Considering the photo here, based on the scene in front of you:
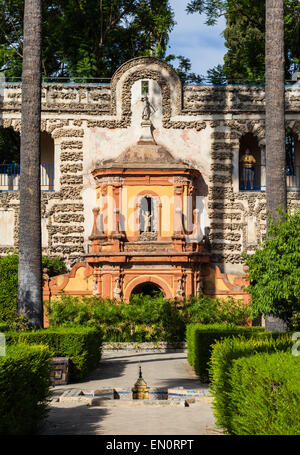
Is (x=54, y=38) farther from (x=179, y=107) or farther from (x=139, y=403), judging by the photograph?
(x=139, y=403)

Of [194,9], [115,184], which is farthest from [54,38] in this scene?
[115,184]

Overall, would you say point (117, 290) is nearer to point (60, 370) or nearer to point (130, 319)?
Result: point (130, 319)

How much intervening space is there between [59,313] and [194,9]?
2093 cm

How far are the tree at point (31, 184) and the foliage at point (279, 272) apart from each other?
5125mm

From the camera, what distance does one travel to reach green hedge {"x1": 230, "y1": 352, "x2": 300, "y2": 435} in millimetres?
7625

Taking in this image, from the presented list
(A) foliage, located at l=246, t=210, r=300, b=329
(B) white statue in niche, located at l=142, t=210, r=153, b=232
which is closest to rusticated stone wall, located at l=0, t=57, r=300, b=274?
(B) white statue in niche, located at l=142, t=210, r=153, b=232

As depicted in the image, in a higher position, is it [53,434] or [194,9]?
[194,9]

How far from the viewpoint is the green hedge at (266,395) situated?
300 inches

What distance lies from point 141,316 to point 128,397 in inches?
448

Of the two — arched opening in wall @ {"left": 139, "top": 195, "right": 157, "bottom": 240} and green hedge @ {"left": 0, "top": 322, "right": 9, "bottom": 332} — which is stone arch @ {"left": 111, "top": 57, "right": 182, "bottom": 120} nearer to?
arched opening in wall @ {"left": 139, "top": 195, "right": 157, "bottom": 240}

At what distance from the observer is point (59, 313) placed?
26234 millimetres

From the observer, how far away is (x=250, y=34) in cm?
4019

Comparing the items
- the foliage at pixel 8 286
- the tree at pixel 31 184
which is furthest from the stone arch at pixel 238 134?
the tree at pixel 31 184

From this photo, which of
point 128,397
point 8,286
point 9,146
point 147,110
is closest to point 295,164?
point 147,110
